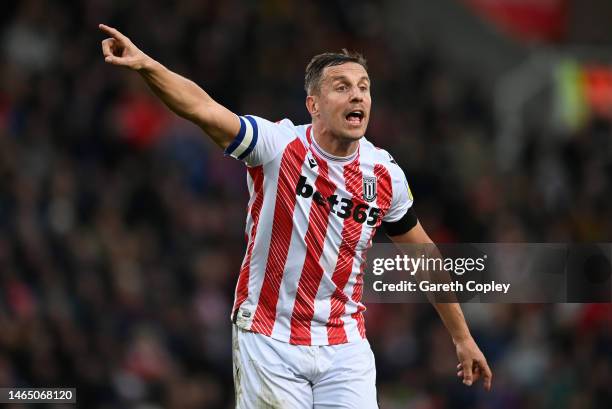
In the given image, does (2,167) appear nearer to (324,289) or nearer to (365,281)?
(365,281)

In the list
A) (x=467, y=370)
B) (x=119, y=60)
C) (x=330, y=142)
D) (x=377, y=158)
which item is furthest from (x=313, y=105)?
(x=467, y=370)

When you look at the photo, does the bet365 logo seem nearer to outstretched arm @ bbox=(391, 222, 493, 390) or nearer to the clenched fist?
outstretched arm @ bbox=(391, 222, 493, 390)

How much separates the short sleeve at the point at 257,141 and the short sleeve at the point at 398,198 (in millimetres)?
593

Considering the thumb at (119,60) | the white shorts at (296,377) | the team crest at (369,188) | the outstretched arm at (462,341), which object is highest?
the thumb at (119,60)

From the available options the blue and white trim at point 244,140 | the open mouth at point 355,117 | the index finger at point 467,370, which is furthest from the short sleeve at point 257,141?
the index finger at point 467,370

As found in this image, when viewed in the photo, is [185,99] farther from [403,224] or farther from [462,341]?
[462,341]

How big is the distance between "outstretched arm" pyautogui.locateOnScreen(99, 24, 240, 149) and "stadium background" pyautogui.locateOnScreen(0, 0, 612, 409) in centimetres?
466

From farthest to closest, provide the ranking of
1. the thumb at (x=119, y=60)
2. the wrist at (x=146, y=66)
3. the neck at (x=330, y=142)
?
the neck at (x=330, y=142)
the wrist at (x=146, y=66)
the thumb at (x=119, y=60)

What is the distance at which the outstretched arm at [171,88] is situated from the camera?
4.80 m

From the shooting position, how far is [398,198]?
19.2ft

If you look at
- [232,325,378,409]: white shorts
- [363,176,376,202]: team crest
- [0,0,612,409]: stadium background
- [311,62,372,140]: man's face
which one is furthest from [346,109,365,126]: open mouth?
[0,0,612,409]: stadium background

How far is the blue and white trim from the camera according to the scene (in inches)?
205

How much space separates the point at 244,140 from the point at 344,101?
55cm

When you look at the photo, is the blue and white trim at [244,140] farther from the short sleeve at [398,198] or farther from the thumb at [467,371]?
the thumb at [467,371]
